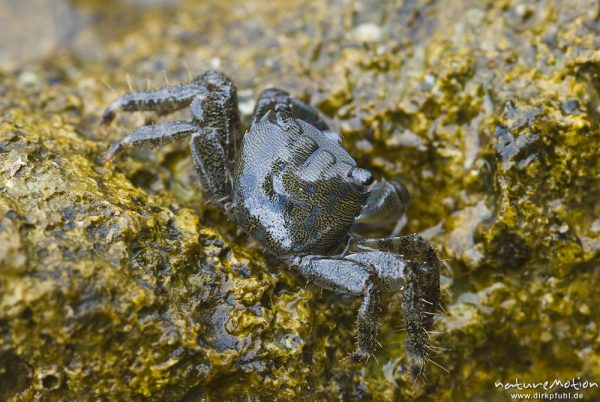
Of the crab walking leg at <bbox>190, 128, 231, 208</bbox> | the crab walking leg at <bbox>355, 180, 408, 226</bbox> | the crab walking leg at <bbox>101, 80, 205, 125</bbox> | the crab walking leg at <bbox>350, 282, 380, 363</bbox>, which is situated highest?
the crab walking leg at <bbox>101, 80, 205, 125</bbox>

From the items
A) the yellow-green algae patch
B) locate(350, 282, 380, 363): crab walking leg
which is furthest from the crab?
the yellow-green algae patch

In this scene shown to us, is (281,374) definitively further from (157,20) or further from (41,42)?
(41,42)

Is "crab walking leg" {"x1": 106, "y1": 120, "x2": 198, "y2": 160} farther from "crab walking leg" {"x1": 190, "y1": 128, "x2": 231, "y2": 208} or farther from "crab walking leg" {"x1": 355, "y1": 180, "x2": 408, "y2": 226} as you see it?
"crab walking leg" {"x1": 355, "y1": 180, "x2": 408, "y2": 226}

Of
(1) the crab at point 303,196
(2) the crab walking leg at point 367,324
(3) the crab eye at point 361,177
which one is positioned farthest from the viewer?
(3) the crab eye at point 361,177

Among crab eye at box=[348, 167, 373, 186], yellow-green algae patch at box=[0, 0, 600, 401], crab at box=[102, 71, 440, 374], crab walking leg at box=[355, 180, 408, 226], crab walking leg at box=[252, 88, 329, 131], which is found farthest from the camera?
crab walking leg at box=[252, 88, 329, 131]

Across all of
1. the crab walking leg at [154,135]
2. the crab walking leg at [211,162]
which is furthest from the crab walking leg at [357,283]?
the crab walking leg at [154,135]

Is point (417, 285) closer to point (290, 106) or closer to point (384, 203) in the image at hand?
point (384, 203)

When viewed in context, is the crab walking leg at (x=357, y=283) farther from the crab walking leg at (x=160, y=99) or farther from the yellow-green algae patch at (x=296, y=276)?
the crab walking leg at (x=160, y=99)
